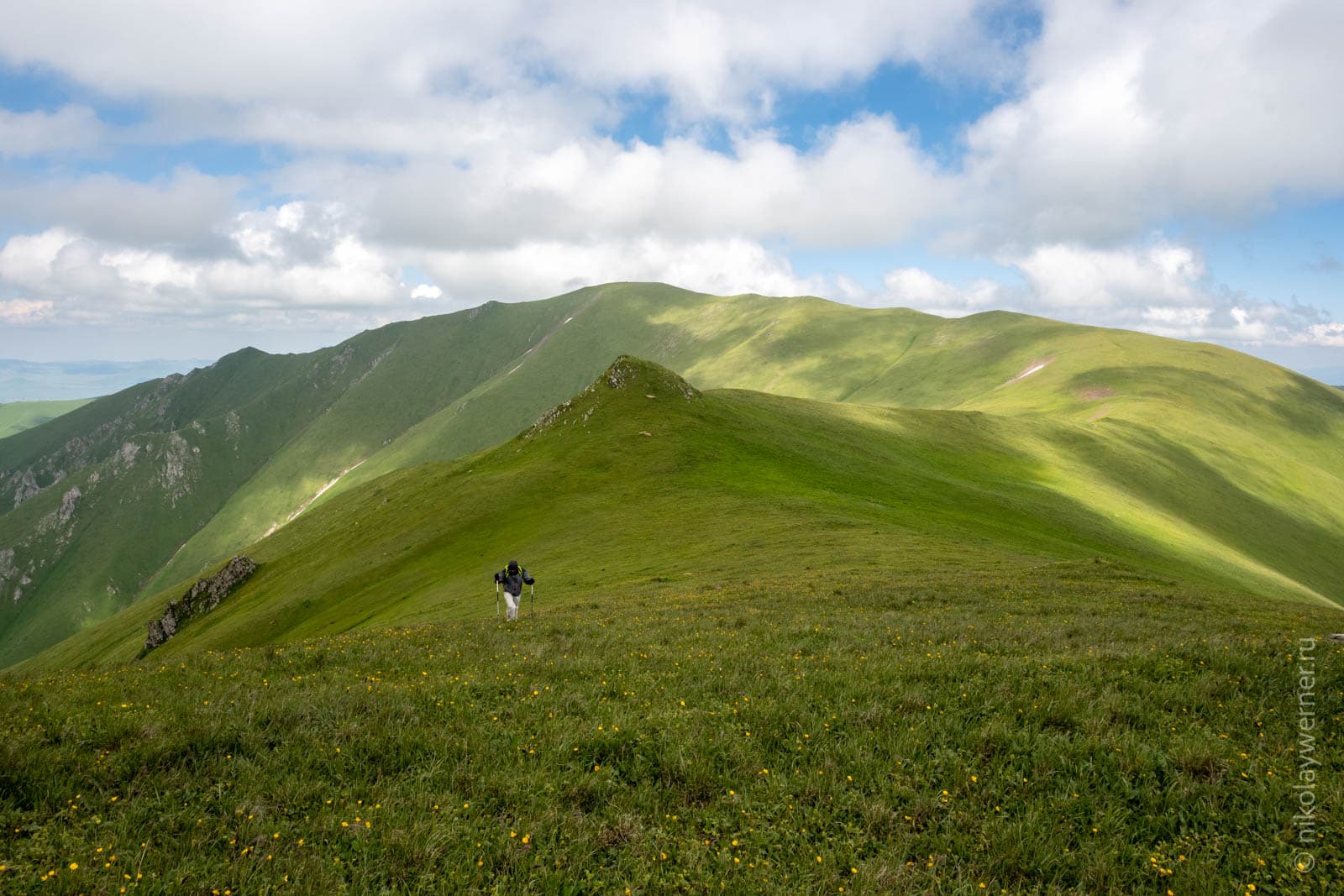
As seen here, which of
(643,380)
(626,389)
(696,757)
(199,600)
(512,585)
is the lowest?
(199,600)

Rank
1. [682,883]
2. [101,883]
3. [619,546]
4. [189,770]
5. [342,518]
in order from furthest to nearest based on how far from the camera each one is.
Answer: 1. [342,518]
2. [619,546]
3. [189,770]
4. [682,883]
5. [101,883]

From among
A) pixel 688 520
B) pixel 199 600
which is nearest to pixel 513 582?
pixel 688 520

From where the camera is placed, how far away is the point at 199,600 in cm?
8006

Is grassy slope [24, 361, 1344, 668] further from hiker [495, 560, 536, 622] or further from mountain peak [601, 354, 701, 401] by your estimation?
hiker [495, 560, 536, 622]

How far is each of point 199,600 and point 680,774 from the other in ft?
306

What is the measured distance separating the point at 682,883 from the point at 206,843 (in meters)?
5.63

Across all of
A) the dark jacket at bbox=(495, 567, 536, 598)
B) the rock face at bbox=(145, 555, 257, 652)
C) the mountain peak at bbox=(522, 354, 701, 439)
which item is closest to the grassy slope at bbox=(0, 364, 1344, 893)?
the dark jacket at bbox=(495, 567, 536, 598)

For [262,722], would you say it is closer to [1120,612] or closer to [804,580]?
[804,580]

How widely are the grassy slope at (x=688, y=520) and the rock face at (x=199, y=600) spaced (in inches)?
126

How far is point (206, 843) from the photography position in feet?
24.8

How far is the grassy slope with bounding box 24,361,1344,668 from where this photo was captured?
1624 inches

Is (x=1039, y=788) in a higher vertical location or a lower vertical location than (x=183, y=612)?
higher

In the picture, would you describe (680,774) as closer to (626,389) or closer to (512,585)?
(512,585)

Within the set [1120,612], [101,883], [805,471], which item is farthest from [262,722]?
[805,471]
